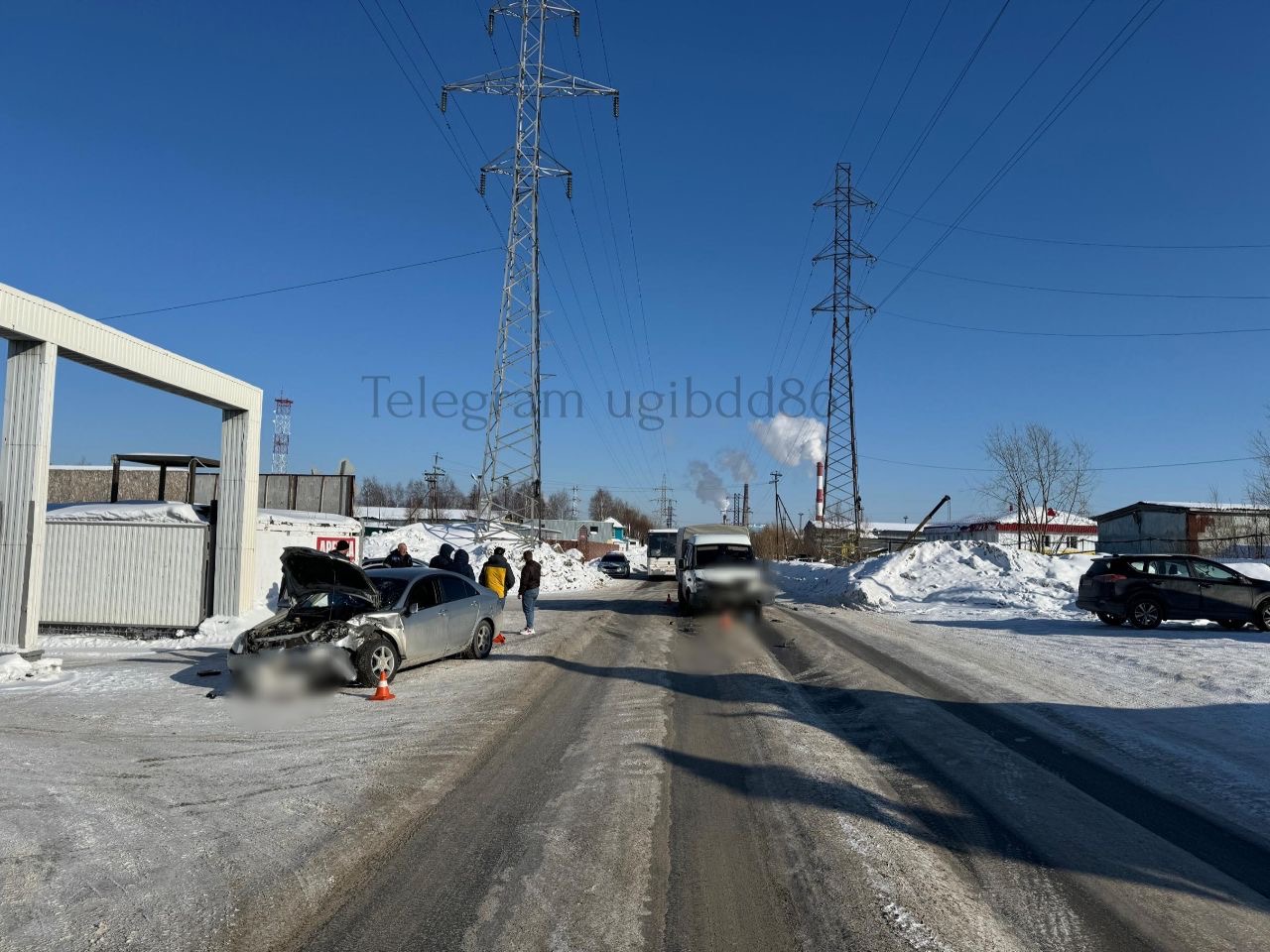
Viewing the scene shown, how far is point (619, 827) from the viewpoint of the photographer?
18.4 feet

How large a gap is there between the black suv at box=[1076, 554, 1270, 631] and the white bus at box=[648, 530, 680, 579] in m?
30.6

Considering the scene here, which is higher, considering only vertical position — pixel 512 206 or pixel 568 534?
pixel 512 206

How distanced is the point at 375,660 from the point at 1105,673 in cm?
1021

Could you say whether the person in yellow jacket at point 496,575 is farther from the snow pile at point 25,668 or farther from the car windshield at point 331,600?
the snow pile at point 25,668

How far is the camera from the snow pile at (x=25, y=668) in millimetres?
11188

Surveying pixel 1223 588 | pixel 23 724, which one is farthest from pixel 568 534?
pixel 23 724

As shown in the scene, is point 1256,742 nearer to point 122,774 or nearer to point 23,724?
point 122,774

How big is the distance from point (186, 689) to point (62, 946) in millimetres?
7483

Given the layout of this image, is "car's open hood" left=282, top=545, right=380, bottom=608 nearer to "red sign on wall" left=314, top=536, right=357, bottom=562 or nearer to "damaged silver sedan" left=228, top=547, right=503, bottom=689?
"damaged silver sedan" left=228, top=547, right=503, bottom=689

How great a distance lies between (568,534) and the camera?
318ft

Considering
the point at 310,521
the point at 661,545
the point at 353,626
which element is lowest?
the point at 353,626

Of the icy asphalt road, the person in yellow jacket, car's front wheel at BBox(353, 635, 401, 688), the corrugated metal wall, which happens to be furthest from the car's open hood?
the corrugated metal wall

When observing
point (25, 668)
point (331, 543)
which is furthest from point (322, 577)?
point (331, 543)

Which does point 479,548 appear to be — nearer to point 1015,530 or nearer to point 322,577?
point 322,577
